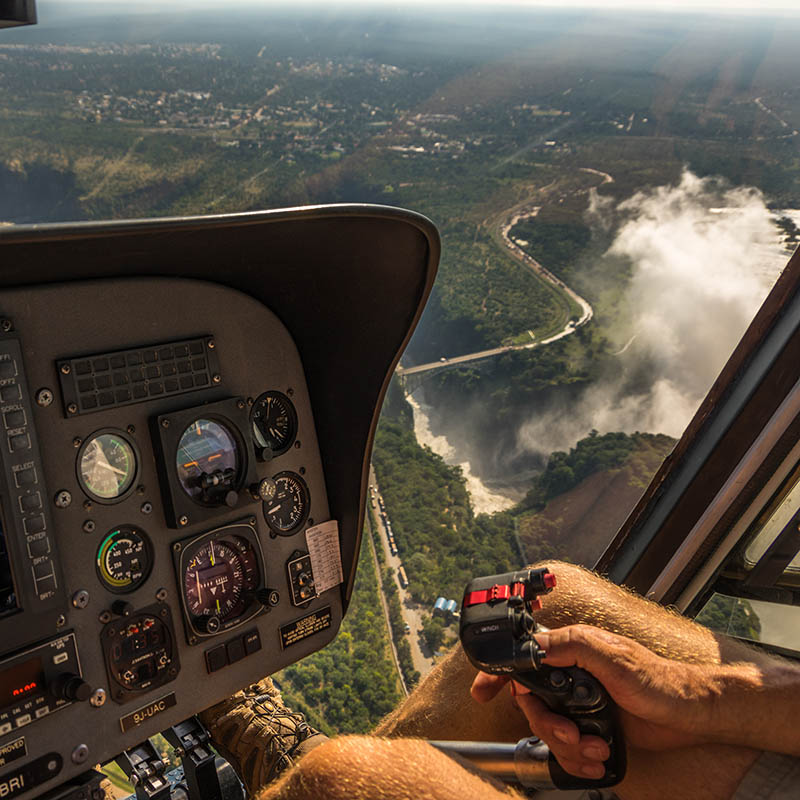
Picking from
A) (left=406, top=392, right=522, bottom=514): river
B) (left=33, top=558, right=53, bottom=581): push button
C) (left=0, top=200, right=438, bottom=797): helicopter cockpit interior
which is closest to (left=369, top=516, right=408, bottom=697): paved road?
(left=406, top=392, right=522, bottom=514): river

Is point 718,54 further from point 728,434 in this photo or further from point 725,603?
point 725,603

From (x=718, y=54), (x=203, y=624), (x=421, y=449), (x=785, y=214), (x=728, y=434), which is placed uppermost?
(x=718, y=54)

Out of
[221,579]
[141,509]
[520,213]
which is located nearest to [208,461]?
[141,509]

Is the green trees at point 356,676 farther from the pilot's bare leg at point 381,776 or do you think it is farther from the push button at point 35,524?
the pilot's bare leg at point 381,776

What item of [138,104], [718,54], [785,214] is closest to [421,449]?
[785,214]

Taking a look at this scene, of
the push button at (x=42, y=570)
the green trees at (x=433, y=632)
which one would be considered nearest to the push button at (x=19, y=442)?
the push button at (x=42, y=570)

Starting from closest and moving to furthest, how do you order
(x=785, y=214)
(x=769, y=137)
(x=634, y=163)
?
(x=785, y=214) < (x=769, y=137) < (x=634, y=163)

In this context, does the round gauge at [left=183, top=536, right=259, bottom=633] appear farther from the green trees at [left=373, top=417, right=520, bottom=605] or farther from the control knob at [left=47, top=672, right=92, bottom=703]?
the green trees at [left=373, top=417, right=520, bottom=605]
